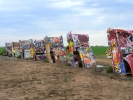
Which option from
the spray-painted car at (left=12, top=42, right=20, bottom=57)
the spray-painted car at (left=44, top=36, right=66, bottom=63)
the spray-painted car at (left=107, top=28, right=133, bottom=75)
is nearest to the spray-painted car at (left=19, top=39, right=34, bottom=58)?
the spray-painted car at (left=12, top=42, right=20, bottom=57)

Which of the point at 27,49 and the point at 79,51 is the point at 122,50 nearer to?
the point at 79,51

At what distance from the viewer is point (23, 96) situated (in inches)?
382

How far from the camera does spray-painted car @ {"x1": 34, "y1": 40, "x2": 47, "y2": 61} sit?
33175 millimetres

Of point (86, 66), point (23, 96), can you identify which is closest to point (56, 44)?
point (86, 66)

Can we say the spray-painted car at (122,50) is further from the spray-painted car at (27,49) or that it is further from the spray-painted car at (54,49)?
the spray-painted car at (27,49)

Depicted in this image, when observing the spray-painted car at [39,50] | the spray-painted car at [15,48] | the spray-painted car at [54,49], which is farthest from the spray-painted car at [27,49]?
the spray-painted car at [54,49]

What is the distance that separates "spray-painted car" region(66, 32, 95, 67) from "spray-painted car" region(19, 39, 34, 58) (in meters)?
13.6

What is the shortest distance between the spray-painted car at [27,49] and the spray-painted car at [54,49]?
21.8 feet

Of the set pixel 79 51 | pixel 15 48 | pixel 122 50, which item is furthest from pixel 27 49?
pixel 122 50

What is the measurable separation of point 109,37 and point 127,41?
142cm

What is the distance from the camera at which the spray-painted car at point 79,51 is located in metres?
22.6

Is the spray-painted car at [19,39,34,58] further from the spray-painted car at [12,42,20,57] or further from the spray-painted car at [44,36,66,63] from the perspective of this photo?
the spray-painted car at [44,36,66,63]

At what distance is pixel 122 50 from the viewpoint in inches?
659

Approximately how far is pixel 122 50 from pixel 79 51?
6519mm
